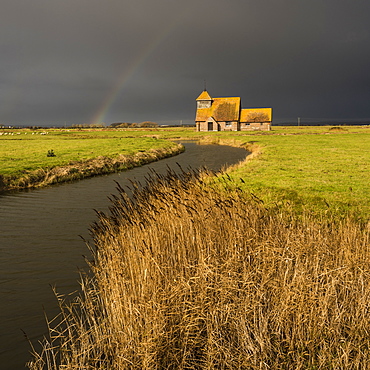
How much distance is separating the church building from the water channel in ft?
217

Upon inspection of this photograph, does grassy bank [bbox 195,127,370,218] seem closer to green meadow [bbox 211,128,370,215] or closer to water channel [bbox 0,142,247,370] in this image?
green meadow [bbox 211,128,370,215]

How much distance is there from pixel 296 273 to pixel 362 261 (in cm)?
184

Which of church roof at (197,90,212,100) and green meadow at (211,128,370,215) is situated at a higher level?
church roof at (197,90,212,100)

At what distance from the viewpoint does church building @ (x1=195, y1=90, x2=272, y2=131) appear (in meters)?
77.1

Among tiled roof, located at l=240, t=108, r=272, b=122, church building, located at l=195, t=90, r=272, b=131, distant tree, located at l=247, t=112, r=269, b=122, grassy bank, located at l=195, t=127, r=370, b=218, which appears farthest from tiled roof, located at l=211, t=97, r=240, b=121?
grassy bank, located at l=195, t=127, r=370, b=218

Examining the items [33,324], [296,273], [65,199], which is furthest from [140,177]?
[296,273]

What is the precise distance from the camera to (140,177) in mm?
20422

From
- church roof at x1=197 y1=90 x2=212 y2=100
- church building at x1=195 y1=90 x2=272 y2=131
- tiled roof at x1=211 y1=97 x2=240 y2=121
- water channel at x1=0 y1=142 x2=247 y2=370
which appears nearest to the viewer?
water channel at x1=0 y1=142 x2=247 y2=370

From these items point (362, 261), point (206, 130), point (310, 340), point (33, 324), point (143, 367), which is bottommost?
point (33, 324)

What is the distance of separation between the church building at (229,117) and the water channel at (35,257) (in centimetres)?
6603

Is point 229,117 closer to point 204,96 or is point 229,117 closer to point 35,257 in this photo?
point 204,96

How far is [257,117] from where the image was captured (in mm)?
78562

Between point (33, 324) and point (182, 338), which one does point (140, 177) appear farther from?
point (182, 338)

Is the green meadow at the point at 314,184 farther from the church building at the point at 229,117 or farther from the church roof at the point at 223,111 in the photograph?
the church roof at the point at 223,111
